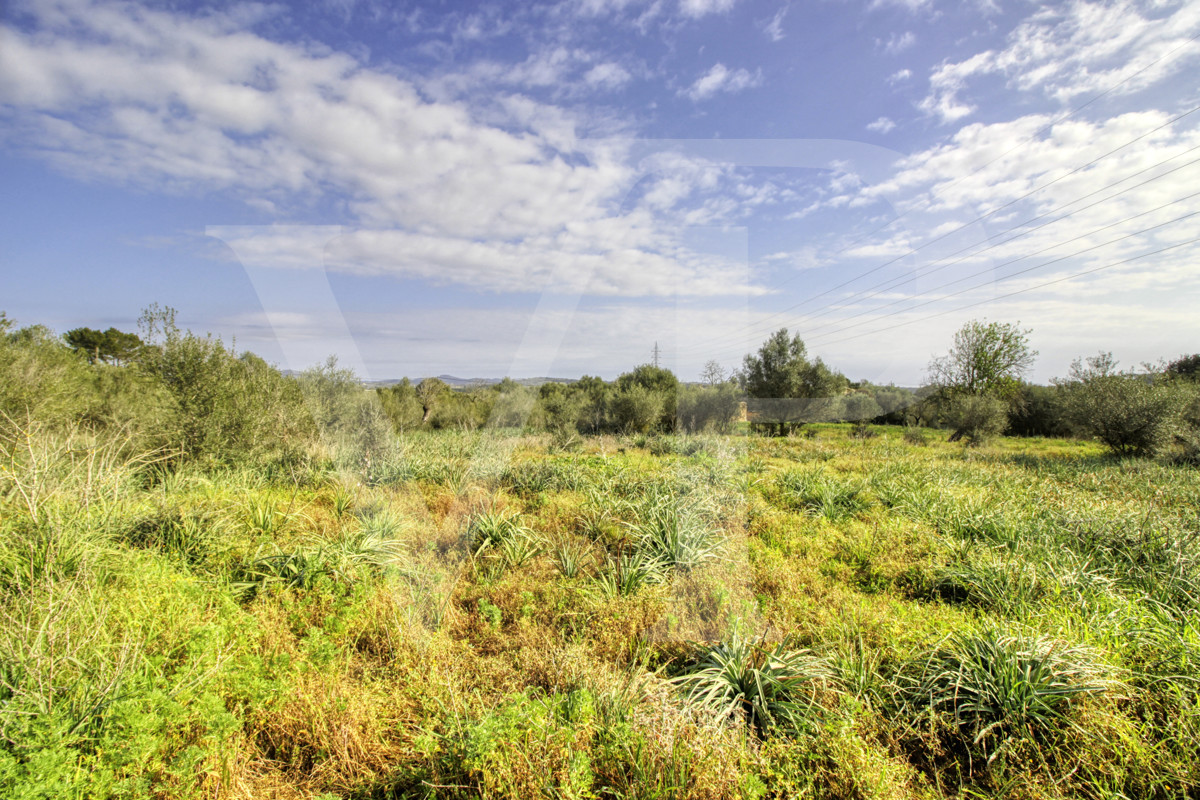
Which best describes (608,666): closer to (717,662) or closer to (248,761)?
(717,662)

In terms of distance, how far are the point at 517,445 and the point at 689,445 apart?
5.59m

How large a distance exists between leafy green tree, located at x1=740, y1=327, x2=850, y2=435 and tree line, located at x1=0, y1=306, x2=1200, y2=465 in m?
0.10

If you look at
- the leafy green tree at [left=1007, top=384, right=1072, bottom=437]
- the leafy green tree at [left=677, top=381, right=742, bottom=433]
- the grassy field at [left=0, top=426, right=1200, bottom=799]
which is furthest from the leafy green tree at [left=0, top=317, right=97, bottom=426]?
Answer: the leafy green tree at [left=1007, top=384, right=1072, bottom=437]

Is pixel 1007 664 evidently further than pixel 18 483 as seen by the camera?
No

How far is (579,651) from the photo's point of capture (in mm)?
3596

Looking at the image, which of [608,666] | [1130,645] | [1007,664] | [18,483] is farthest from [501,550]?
[1130,645]

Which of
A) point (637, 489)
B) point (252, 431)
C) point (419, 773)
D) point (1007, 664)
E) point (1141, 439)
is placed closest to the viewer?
point (419, 773)

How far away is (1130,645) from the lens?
3.35 meters

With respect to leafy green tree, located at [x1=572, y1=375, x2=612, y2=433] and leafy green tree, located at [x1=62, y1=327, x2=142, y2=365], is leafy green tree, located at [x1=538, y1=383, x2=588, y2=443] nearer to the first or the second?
leafy green tree, located at [x1=572, y1=375, x2=612, y2=433]

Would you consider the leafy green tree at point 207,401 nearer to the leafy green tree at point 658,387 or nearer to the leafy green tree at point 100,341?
the leafy green tree at point 658,387

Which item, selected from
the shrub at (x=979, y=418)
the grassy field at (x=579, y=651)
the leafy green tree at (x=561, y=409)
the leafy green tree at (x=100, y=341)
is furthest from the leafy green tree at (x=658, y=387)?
the leafy green tree at (x=100, y=341)

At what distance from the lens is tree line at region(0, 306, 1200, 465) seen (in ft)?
33.1

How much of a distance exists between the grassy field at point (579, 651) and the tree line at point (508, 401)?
2168 millimetres

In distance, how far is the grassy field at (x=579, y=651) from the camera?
245 cm
